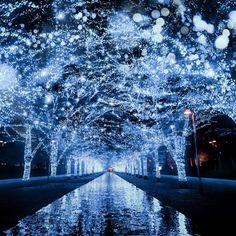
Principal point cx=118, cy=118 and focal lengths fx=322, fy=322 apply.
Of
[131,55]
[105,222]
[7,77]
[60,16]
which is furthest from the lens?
[7,77]

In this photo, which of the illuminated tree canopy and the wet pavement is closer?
the wet pavement

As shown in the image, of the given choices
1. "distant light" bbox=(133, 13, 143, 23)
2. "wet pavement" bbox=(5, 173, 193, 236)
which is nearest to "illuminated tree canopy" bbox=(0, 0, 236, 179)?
"distant light" bbox=(133, 13, 143, 23)

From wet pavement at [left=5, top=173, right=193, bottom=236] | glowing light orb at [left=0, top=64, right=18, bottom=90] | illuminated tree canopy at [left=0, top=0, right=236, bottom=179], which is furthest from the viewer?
glowing light orb at [left=0, top=64, right=18, bottom=90]

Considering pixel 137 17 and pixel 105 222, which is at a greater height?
pixel 137 17

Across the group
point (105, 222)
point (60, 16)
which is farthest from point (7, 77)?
point (105, 222)

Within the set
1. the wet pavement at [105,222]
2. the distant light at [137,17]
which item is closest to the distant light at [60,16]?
the distant light at [137,17]

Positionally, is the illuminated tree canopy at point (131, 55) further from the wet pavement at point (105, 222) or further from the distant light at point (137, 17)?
the wet pavement at point (105, 222)

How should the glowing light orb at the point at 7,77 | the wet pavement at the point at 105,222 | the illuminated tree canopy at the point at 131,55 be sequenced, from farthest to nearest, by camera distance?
the glowing light orb at the point at 7,77 < the illuminated tree canopy at the point at 131,55 < the wet pavement at the point at 105,222

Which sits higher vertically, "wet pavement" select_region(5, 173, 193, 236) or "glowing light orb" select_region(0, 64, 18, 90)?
"glowing light orb" select_region(0, 64, 18, 90)

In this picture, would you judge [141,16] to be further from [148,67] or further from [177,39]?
[148,67]

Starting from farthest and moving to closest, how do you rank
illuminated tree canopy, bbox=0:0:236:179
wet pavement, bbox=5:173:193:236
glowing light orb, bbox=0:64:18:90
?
glowing light orb, bbox=0:64:18:90 < illuminated tree canopy, bbox=0:0:236:179 < wet pavement, bbox=5:173:193:236

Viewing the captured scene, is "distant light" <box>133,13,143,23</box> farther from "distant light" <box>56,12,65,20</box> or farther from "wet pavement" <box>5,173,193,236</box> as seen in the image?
"wet pavement" <box>5,173,193,236</box>

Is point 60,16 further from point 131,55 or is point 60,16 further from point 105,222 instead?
point 105,222

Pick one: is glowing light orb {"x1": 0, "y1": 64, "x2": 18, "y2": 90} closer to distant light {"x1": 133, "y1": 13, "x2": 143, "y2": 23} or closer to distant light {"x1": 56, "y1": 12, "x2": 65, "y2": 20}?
distant light {"x1": 56, "y1": 12, "x2": 65, "y2": 20}
